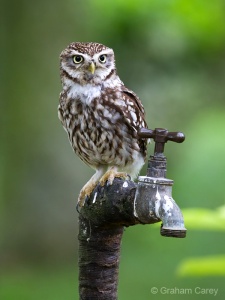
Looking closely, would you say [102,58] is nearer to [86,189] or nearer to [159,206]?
[86,189]

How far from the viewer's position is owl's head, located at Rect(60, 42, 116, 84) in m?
3.64

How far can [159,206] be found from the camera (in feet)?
8.11

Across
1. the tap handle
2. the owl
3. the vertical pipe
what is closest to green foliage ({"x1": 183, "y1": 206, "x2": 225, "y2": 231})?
the tap handle

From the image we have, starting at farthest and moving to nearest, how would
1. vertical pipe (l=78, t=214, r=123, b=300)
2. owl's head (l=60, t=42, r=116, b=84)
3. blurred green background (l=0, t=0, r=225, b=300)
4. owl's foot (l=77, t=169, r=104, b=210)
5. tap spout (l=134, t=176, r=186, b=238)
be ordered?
blurred green background (l=0, t=0, r=225, b=300)
owl's head (l=60, t=42, r=116, b=84)
owl's foot (l=77, t=169, r=104, b=210)
vertical pipe (l=78, t=214, r=123, b=300)
tap spout (l=134, t=176, r=186, b=238)

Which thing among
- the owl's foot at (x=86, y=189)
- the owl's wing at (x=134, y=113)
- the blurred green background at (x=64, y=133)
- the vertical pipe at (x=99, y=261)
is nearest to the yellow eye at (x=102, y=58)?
the owl's wing at (x=134, y=113)

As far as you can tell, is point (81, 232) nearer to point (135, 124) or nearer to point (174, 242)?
point (135, 124)

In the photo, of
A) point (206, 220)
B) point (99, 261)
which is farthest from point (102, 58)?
point (206, 220)

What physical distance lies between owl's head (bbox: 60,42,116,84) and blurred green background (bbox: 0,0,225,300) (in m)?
1.97

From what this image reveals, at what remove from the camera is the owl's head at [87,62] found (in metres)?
3.64

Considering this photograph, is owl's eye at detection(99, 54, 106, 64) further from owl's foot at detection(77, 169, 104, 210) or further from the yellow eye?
owl's foot at detection(77, 169, 104, 210)

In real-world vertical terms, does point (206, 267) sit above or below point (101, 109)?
below

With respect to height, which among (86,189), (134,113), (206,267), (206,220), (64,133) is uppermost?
(64,133)

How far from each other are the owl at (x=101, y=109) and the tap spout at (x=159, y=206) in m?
1.10

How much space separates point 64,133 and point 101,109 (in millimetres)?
2835
